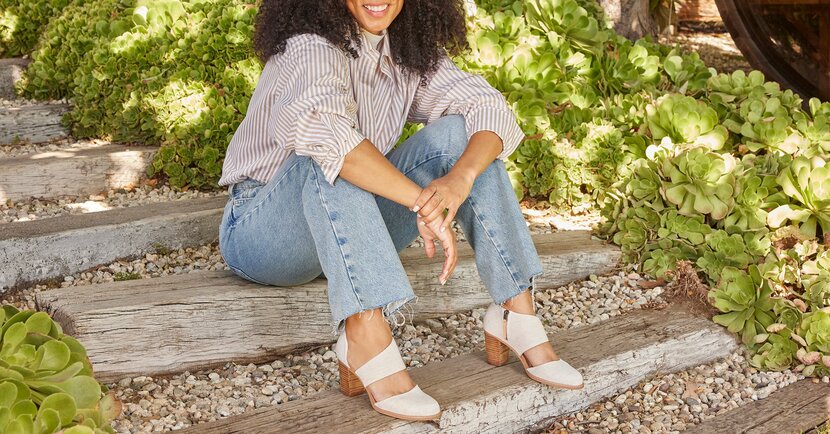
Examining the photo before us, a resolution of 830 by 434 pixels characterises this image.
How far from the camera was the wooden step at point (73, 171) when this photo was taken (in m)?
3.21

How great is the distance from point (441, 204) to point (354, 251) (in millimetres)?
231

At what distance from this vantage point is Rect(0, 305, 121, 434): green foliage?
1262 mm

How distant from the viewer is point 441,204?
1.96m

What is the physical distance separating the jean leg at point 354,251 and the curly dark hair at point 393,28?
0.39 m

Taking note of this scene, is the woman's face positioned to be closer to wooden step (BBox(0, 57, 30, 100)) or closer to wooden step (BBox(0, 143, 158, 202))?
wooden step (BBox(0, 143, 158, 202))

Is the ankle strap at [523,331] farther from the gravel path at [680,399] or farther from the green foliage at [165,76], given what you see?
the green foliage at [165,76]

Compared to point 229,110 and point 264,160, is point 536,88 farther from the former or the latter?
point 264,160

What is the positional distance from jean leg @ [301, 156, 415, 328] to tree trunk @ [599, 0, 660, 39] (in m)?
2.71

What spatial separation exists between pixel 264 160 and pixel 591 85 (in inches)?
76.2

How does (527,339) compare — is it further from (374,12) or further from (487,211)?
(374,12)

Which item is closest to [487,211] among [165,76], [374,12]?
[374,12]

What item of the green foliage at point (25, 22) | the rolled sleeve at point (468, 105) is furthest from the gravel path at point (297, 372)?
the green foliage at point (25, 22)

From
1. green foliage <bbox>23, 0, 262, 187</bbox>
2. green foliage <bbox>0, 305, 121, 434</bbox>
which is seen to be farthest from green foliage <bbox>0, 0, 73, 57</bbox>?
green foliage <bbox>0, 305, 121, 434</bbox>

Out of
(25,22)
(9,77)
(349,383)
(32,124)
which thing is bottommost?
(349,383)
